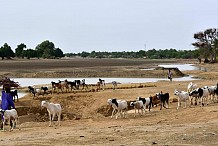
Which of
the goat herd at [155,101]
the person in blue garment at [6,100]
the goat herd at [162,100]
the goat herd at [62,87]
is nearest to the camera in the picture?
the person in blue garment at [6,100]

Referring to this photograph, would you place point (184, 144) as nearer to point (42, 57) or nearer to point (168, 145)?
point (168, 145)

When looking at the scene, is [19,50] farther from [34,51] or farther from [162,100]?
[162,100]

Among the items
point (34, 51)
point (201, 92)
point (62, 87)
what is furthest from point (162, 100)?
point (34, 51)

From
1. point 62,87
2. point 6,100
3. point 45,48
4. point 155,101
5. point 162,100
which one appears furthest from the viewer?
point 45,48

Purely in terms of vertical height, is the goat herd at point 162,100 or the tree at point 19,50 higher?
the tree at point 19,50

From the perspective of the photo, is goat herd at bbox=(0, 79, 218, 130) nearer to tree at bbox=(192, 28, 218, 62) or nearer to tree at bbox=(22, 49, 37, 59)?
tree at bbox=(192, 28, 218, 62)

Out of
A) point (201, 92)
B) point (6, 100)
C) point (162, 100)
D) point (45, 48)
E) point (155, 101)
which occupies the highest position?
point (45, 48)

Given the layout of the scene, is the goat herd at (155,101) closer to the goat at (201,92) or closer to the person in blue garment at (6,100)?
the goat at (201,92)

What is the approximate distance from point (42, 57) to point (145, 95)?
146m

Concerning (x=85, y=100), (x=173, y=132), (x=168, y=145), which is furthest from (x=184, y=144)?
(x=85, y=100)

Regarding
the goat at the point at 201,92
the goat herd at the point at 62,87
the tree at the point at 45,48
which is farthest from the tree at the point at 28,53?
the goat at the point at 201,92

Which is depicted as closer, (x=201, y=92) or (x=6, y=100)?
(x=6, y=100)

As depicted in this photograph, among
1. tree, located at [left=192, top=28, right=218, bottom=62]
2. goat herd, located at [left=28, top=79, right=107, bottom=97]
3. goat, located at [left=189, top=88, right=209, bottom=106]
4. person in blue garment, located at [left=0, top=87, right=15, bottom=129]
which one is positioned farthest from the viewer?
tree, located at [left=192, top=28, right=218, bottom=62]

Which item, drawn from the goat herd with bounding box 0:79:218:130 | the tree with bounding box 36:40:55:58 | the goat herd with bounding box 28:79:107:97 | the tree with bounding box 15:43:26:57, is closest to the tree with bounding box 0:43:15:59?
the tree with bounding box 15:43:26:57
